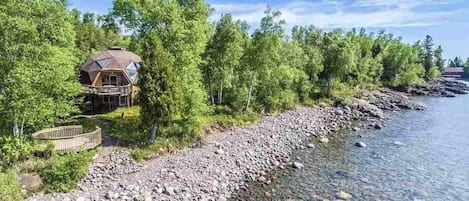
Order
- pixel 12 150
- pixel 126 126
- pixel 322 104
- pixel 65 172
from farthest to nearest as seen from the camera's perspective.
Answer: pixel 322 104 < pixel 126 126 < pixel 12 150 < pixel 65 172

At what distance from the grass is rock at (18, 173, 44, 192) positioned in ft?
17.4

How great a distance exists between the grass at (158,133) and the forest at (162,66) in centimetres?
14

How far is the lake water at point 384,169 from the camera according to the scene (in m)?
20.0

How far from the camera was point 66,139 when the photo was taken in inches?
758

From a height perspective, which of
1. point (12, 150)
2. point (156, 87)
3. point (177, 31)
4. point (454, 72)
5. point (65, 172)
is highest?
point (177, 31)

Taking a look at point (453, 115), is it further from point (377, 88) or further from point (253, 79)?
point (253, 79)

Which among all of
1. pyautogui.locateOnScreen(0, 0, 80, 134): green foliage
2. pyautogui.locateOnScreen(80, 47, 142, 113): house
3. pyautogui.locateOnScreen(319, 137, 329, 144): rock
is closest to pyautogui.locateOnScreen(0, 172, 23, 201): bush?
pyautogui.locateOnScreen(0, 0, 80, 134): green foliage

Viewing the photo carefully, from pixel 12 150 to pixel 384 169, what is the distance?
23.0 metres

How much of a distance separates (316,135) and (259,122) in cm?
570

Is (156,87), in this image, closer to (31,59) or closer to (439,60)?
(31,59)

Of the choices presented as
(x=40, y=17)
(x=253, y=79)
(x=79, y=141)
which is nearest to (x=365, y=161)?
(x=253, y=79)

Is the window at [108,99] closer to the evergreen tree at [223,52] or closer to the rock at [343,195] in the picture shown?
the evergreen tree at [223,52]

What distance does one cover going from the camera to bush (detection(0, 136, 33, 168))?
17094 mm

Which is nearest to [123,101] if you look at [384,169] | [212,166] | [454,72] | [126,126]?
[126,126]
